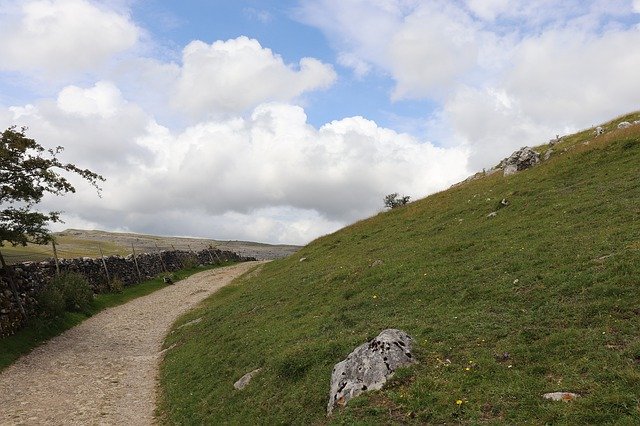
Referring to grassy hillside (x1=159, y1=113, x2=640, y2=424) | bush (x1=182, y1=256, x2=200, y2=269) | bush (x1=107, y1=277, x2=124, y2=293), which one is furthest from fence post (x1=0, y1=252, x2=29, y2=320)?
bush (x1=182, y1=256, x2=200, y2=269)

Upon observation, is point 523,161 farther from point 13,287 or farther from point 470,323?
point 13,287

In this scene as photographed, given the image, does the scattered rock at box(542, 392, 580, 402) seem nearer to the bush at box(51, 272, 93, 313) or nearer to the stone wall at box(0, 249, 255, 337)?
the stone wall at box(0, 249, 255, 337)

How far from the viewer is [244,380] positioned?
17969 mm

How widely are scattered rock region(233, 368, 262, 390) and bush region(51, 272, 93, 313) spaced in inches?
1005

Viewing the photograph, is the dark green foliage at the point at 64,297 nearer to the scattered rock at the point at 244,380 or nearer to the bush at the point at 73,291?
the bush at the point at 73,291

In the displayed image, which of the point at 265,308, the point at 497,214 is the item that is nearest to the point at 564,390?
the point at 265,308

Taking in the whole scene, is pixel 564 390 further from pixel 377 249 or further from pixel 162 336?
pixel 162 336

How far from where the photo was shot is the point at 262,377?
17359mm

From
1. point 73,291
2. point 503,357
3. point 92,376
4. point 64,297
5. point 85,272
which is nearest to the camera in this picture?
point 503,357

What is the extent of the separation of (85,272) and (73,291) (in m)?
11.4

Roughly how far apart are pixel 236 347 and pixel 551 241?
17642mm

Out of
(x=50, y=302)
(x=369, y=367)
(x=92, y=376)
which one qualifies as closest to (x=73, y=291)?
(x=50, y=302)

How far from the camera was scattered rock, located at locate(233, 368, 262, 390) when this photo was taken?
1766 centimetres

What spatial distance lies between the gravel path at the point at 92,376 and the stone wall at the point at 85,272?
3.35 meters
